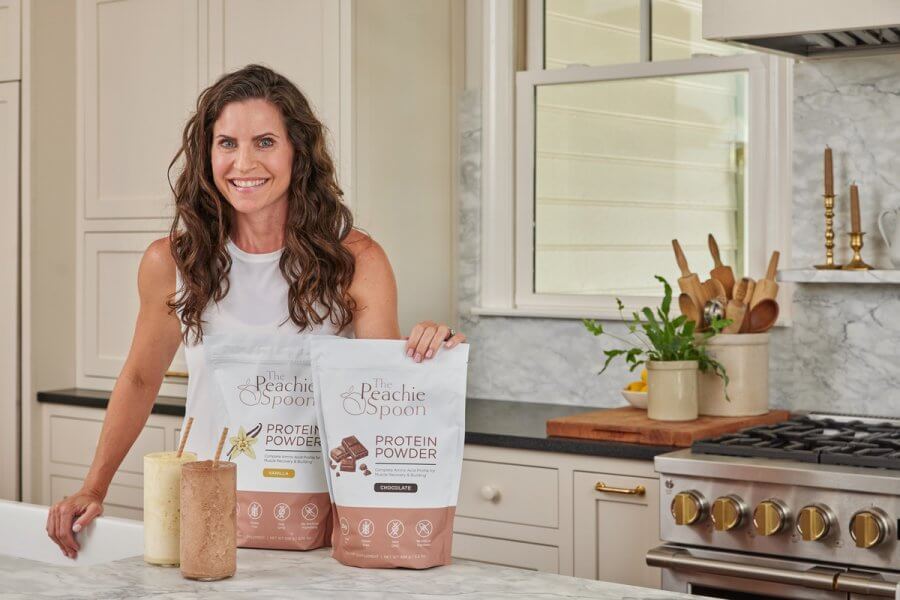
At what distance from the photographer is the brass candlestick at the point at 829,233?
312cm

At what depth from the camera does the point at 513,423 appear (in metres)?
3.23

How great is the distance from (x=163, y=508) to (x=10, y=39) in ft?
9.18

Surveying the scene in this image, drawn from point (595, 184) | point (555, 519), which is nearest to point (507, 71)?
point (595, 184)

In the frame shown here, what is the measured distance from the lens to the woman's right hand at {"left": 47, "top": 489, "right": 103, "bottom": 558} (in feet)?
6.10

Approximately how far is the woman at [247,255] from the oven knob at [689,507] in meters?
0.87

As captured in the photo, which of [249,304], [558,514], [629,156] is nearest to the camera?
[249,304]

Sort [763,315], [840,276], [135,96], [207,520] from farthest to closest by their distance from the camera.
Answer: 1. [135,96]
2. [763,315]
3. [840,276]
4. [207,520]

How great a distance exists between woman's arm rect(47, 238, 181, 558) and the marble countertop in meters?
0.40

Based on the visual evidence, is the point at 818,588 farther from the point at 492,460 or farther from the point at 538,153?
the point at 538,153

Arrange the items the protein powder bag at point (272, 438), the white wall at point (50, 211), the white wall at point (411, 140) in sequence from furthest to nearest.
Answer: the white wall at point (50, 211), the white wall at point (411, 140), the protein powder bag at point (272, 438)

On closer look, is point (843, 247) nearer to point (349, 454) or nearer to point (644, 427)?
point (644, 427)

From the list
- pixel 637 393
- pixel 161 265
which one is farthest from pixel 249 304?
pixel 637 393

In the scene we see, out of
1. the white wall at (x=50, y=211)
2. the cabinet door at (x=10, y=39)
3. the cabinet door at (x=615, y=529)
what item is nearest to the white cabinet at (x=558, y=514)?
the cabinet door at (x=615, y=529)

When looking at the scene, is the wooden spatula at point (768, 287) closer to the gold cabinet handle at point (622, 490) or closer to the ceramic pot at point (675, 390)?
the ceramic pot at point (675, 390)
